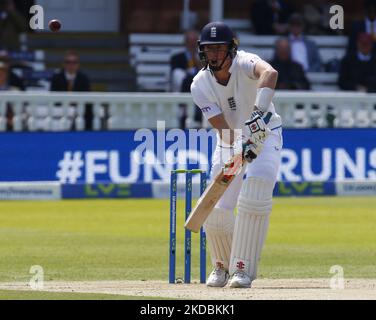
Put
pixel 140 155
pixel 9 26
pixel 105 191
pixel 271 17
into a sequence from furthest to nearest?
pixel 271 17 < pixel 9 26 < pixel 105 191 < pixel 140 155

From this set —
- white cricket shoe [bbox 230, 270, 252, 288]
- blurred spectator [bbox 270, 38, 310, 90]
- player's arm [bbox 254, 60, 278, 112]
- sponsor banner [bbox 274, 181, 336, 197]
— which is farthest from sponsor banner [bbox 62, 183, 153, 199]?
player's arm [bbox 254, 60, 278, 112]

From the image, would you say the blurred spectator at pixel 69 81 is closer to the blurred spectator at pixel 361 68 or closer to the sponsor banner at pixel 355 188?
the sponsor banner at pixel 355 188

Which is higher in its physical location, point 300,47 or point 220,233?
point 300,47

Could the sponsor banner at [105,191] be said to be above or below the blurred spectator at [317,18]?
below

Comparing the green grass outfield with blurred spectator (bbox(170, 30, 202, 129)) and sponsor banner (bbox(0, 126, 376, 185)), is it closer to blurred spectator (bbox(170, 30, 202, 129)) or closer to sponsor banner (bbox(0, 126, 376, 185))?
sponsor banner (bbox(0, 126, 376, 185))

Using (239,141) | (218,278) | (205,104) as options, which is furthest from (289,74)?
(239,141)

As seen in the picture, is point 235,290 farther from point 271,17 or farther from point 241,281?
point 271,17

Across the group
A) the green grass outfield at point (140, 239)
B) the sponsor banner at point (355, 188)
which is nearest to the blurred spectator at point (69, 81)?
the green grass outfield at point (140, 239)

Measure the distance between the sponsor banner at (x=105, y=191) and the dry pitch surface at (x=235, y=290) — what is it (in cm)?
679

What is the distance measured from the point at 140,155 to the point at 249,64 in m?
7.37

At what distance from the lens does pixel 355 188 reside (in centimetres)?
1656

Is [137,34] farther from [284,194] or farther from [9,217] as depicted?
[9,217]

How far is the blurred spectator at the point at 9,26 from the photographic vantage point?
19906 millimetres

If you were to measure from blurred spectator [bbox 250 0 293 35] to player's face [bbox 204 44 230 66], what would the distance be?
41.3 feet
